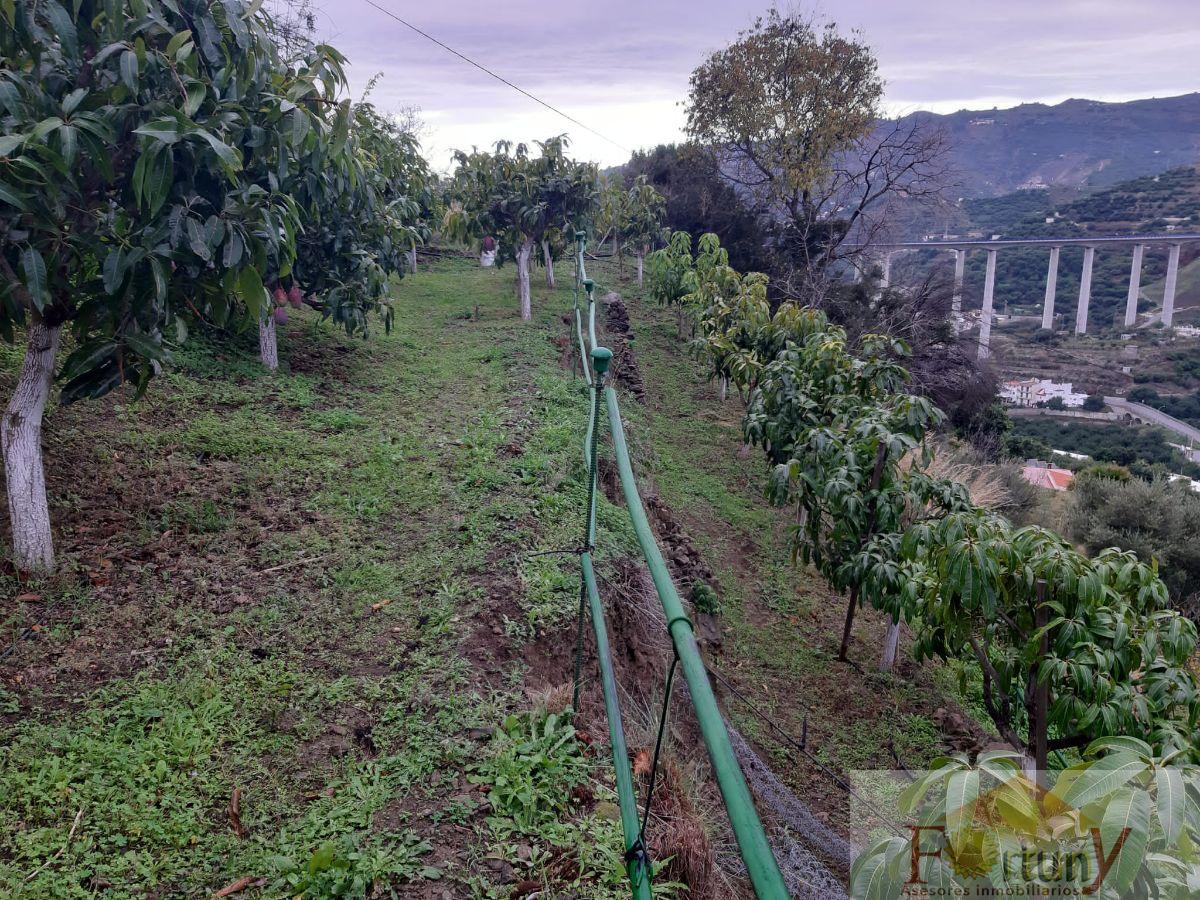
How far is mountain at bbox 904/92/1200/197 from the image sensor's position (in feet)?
176

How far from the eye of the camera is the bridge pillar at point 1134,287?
3441 centimetres

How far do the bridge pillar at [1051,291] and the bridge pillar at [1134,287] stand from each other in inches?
126

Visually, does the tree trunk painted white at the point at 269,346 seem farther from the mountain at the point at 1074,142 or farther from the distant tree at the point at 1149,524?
the mountain at the point at 1074,142

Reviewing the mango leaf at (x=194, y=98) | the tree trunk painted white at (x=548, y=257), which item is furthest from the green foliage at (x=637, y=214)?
the mango leaf at (x=194, y=98)

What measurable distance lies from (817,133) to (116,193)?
16.5m

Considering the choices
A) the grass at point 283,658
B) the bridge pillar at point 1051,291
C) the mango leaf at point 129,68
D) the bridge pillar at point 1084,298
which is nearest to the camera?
the grass at point 283,658

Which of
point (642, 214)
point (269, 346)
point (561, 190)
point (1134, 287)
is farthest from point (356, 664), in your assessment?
point (1134, 287)

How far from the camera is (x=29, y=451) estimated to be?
11.0 ft

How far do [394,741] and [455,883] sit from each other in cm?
71

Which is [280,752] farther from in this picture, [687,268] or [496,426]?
[687,268]

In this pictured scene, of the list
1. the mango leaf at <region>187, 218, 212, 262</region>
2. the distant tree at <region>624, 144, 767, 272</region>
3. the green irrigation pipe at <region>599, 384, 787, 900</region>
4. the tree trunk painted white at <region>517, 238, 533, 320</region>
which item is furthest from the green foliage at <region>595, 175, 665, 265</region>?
the green irrigation pipe at <region>599, 384, 787, 900</region>

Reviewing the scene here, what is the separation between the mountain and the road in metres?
28.5

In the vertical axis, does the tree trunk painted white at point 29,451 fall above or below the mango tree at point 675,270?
below

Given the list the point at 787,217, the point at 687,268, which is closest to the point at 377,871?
the point at 687,268
